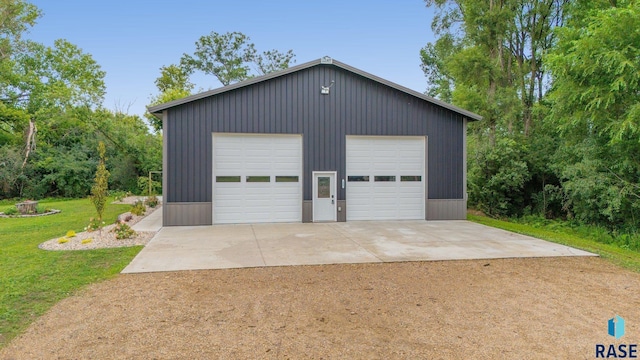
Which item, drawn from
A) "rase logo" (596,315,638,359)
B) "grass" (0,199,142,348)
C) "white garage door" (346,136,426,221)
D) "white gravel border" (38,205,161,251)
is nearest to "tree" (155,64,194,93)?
"white garage door" (346,136,426,221)

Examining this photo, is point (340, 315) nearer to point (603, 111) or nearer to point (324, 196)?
point (324, 196)

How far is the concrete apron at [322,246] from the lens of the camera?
19.5ft

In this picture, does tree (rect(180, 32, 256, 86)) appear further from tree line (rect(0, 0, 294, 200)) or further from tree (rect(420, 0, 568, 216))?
tree (rect(420, 0, 568, 216))

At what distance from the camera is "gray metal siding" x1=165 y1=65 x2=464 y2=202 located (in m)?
9.90

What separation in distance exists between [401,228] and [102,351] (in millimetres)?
7748

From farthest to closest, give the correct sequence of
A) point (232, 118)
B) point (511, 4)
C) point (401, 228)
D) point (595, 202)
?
point (511, 4) < point (595, 202) < point (232, 118) < point (401, 228)

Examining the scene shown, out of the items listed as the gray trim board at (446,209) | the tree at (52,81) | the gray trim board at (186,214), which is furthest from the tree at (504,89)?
the tree at (52,81)

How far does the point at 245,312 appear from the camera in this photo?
3.74m

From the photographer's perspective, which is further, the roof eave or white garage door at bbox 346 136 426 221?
white garage door at bbox 346 136 426 221

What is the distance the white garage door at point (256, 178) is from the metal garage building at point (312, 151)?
29 millimetres

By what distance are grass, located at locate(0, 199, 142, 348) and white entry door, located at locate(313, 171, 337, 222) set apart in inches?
204

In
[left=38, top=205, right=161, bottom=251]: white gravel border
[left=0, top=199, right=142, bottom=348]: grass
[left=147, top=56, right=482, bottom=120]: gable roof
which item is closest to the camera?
[left=0, top=199, right=142, bottom=348]: grass

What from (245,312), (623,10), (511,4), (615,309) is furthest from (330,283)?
(511,4)

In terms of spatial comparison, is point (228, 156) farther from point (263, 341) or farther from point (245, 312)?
point (263, 341)
